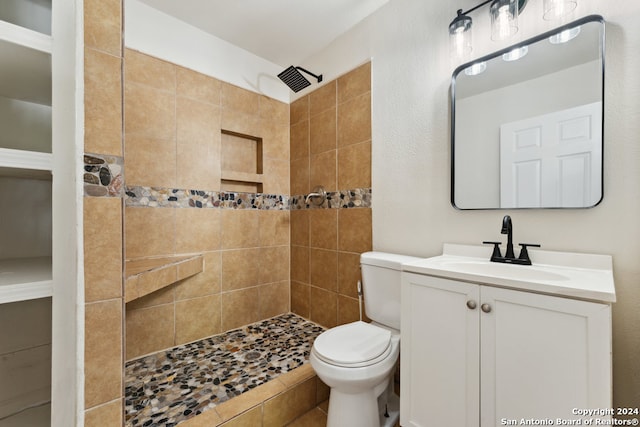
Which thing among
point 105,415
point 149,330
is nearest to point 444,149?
point 105,415

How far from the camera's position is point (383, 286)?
5.11 feet

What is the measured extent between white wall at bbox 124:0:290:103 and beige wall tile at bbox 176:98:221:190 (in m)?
0.31

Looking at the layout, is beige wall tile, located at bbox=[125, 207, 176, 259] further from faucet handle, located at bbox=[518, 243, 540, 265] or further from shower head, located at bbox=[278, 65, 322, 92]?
faucet handle, located at bbox=[518, 243, 540, 265]

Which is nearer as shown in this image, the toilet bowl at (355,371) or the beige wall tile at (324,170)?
the toilet bowl at (355,371)

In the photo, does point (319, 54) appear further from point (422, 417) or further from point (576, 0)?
point (422, 417)

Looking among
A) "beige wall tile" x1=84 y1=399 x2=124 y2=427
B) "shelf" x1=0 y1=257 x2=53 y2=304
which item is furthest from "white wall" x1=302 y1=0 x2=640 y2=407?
"shelf" x1=0 y1=257 x2=53 y2=304

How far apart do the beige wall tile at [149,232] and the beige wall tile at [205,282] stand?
26 cm

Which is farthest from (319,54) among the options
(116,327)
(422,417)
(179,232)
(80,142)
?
(422,417)

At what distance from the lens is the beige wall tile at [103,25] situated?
2.66 ft

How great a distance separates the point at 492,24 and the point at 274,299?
95.6 inches

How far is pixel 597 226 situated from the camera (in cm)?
105

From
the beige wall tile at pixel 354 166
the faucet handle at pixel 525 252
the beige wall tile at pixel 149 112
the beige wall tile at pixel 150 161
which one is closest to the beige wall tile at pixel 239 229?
the beige wall tile at pixel 150 161

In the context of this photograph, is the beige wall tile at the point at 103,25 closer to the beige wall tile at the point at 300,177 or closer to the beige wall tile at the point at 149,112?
the beige wall tile at the point at 149,112

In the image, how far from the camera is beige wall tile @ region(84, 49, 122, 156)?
0.81 meters
